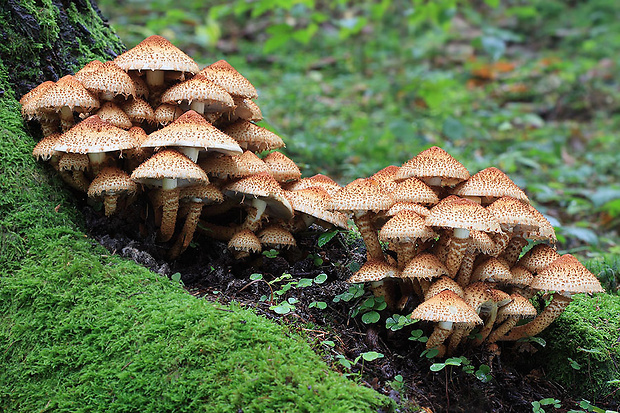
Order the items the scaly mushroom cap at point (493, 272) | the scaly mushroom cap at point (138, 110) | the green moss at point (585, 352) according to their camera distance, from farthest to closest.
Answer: the green moss at point (585, 352), the scaly mushroom cap at point (138, 110), the scaly mushroom cap at point (493, 272)

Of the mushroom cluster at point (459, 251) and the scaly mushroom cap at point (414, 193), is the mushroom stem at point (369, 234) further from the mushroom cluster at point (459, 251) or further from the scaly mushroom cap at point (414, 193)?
the scaly mushroom cap at point (414, 193)

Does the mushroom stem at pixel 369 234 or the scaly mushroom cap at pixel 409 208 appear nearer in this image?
the scaly mushroom cap at pixel 409 208

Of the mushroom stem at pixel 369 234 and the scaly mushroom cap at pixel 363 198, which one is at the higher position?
the scaly mushroom cap at pixel 363 198

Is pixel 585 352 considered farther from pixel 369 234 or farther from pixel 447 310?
pixel 369 234

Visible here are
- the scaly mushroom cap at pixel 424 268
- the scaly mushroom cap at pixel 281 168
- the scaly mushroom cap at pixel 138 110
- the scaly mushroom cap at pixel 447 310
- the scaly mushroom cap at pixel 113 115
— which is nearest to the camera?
the scaly mushroom cap at pixel 447 310

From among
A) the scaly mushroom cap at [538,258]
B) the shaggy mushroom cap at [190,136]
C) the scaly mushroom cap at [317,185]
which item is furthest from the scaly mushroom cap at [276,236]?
the scaly mushroom cap at [538,258]

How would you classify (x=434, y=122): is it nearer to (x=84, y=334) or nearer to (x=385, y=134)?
(x=385, y=134)

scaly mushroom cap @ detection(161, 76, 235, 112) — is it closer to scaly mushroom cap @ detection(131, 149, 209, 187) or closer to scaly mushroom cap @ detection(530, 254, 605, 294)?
scaly mushroom cap @ detection(131, 149, 209, 187)

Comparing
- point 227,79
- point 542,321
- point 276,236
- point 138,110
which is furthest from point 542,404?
point 138,110

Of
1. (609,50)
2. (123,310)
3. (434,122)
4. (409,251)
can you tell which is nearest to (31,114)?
(123,310)
